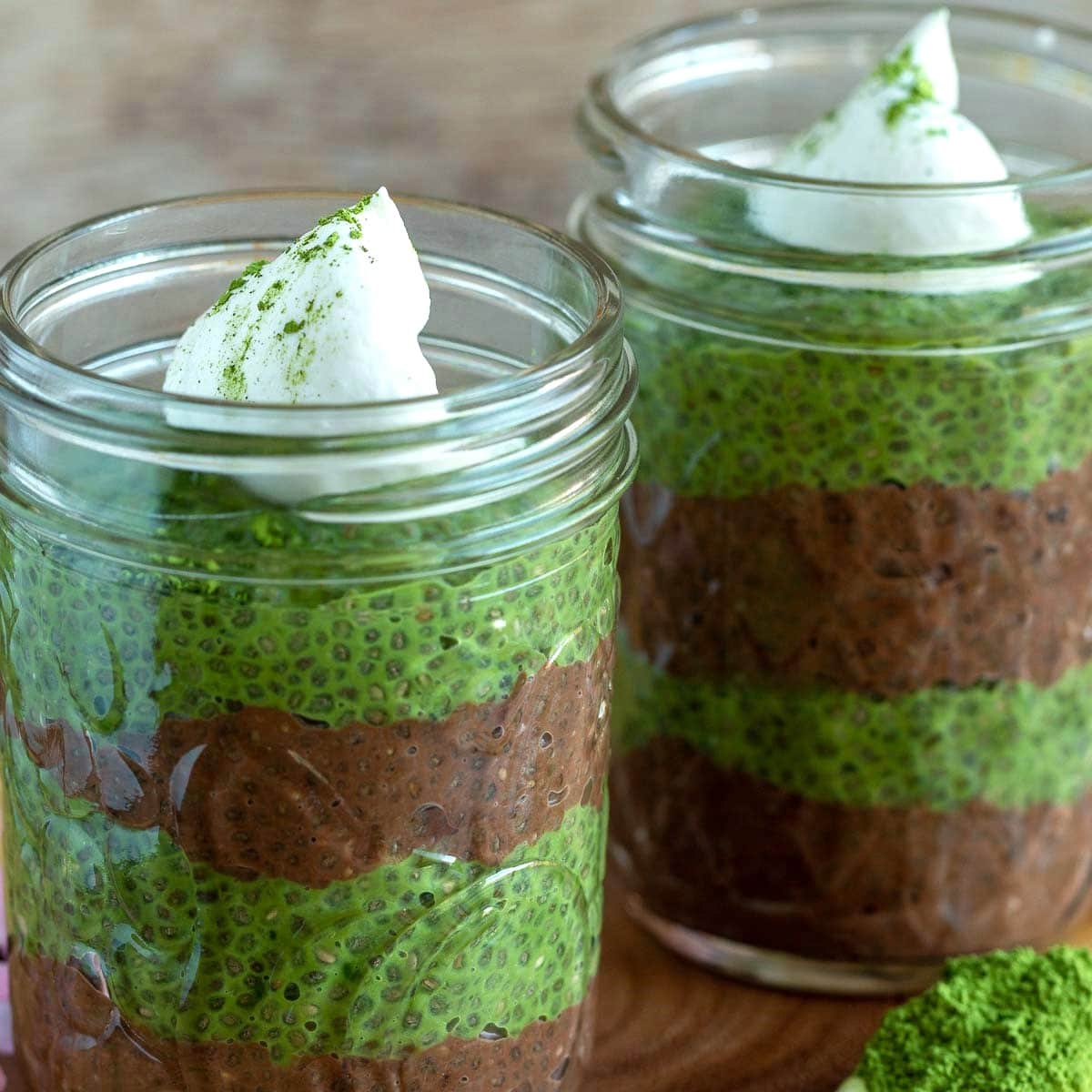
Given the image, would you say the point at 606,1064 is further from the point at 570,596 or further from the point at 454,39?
the point at 454,39

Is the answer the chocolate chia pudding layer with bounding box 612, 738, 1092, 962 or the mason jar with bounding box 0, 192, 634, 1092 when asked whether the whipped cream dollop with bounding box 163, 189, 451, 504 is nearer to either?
the mason jar with bounding box 0, 192, 634, 1092

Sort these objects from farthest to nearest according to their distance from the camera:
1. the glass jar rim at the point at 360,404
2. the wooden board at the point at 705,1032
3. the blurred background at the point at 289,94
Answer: the blurred background at the point at 289,94 → the wooden board at the point at 705,1032 → the glass jar rim at the point at 360,404

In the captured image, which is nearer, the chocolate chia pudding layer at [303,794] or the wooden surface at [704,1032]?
the chocolate chia pudding layer at [303,794]

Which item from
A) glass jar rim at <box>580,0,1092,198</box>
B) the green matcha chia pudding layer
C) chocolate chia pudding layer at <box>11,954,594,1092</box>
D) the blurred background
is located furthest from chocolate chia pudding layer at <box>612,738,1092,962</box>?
the blurred background

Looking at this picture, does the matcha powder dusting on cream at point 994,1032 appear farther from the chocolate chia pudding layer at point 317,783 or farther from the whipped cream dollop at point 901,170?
the whipped cream dollop at point 901,170

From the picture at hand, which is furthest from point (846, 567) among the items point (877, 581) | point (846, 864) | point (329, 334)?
point (329, 334)

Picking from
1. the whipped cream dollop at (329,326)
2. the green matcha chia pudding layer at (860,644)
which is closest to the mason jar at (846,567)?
the green matcha chia pudding layer at (860,644)

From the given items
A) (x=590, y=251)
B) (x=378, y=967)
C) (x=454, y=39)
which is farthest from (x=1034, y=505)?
(x=454, y=39)
